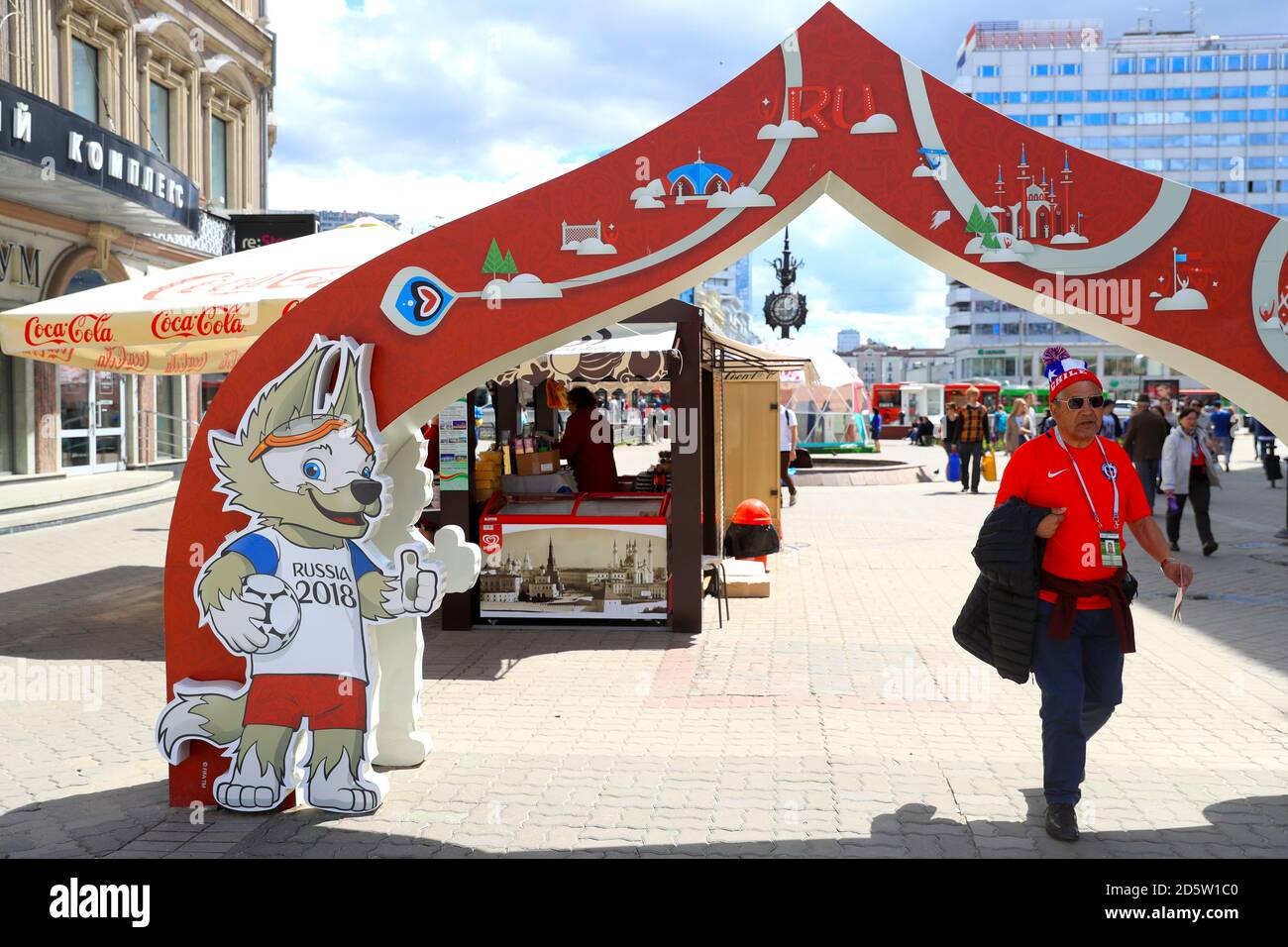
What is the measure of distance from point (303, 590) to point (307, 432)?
2.25ft

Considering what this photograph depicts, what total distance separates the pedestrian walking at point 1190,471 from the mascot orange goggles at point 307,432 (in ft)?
33.6

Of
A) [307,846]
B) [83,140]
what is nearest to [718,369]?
[307,846]

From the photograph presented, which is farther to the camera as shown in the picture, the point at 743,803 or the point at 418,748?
the point at 418,748

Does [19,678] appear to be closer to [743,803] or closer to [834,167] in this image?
[743,803]

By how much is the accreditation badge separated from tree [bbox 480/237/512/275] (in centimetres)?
271

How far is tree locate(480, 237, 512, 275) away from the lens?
15.1 feet

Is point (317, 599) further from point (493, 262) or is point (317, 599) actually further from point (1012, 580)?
point (1012, 580)

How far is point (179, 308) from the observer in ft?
23.7

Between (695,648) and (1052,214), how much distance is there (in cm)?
450

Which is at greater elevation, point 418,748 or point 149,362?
point 149,362

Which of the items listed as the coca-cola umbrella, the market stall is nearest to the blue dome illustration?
the coca-cola umbrella

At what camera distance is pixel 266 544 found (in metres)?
4.59

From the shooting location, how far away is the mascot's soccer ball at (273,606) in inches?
180

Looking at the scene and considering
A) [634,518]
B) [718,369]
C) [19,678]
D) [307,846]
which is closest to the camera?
[307,846]
